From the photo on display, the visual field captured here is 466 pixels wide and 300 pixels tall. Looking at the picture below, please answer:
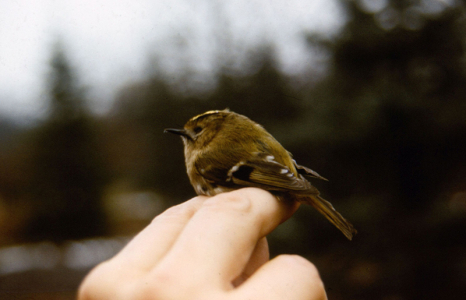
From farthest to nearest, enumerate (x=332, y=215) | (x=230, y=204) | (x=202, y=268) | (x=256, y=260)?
(x=332, y=215) → (x=256, y=260) → (x=230, y=204) → (x=202, y=268)

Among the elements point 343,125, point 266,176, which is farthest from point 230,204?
point 343,125

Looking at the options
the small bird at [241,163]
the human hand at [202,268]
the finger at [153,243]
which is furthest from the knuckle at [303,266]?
the small bird at [241,163]

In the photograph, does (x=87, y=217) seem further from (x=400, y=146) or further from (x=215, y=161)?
(x=400, y=146)

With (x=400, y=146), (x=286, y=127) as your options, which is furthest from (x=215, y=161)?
(x=400, y=146)

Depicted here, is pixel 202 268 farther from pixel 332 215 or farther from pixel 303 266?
pixel 332 215

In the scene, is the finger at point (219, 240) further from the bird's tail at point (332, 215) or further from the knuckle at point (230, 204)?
the bird's tail at point (332, 215)

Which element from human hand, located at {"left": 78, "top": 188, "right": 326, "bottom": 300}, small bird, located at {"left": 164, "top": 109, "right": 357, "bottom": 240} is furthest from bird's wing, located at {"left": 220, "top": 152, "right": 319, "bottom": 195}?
human hand, located at {"left": 78, "top": 188, "right": 326, "bottom": 300}

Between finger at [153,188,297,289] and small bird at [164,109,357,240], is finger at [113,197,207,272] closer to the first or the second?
finger at [153,188,297,289]
